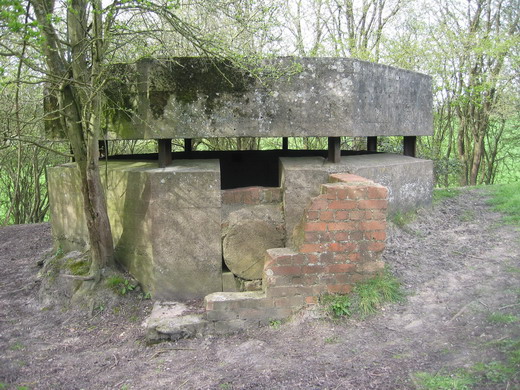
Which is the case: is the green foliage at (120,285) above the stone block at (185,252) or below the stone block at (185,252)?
below

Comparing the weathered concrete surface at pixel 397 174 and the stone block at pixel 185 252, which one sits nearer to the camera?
the stone block at pixel 185 252

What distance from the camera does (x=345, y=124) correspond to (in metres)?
4.34

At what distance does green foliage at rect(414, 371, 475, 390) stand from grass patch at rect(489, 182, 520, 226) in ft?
11.5

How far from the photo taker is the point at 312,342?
10.6 feet

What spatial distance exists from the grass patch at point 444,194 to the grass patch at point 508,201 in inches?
22.3

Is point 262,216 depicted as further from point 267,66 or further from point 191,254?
point 267,66

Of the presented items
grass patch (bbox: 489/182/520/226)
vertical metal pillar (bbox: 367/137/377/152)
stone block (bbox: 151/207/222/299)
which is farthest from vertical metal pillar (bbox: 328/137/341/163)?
grass patch (bbox: 489/182/520/226)

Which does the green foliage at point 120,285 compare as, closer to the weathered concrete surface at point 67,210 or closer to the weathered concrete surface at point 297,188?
the weathered concrete surface at point 67,210

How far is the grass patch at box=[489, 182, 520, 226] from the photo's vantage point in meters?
5.53

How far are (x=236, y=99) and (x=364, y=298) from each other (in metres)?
2.18

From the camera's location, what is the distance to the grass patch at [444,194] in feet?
22.1

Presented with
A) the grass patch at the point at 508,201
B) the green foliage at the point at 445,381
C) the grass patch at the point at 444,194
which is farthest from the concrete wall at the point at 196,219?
the grass patch at the point at 444,194

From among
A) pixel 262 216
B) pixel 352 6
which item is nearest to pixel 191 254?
pixel 262 216

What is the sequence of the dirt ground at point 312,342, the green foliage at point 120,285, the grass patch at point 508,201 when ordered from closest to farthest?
the dirt ground at point 312,342, the green foliage at point 120,285, the grass patch at point 508,201
